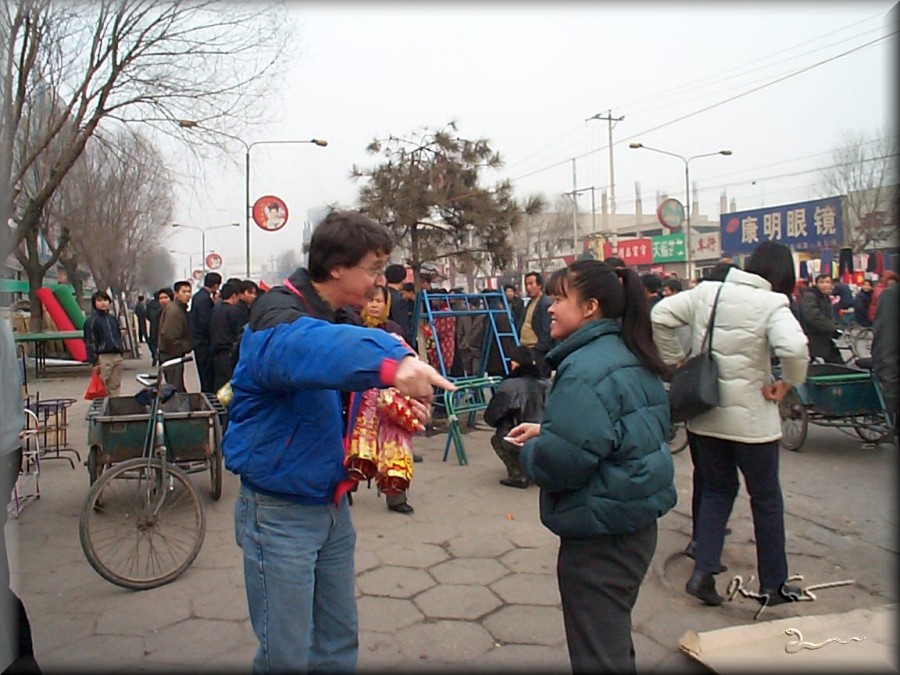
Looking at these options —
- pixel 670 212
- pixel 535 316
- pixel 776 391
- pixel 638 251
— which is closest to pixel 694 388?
pixel 776 391

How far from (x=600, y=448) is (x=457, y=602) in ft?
6.44

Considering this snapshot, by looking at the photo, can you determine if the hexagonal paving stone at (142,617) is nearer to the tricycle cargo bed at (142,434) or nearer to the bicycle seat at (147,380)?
the tricycle cargo bed at (142,434)

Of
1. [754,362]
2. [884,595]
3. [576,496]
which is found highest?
[754,362]

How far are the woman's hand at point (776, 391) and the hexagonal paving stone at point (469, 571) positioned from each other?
1.77m

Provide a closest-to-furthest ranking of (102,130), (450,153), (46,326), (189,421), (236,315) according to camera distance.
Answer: (189,421) → (236,315) → (450,153) → (102,130) → (46,326)

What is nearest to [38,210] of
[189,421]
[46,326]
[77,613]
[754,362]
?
[46,326]

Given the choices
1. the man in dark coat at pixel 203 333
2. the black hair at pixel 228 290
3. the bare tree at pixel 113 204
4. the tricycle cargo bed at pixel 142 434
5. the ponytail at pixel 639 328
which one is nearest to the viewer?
the ponytail at pixel 639 328

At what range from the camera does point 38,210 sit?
14391mm

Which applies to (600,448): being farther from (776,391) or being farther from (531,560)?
(531,560)

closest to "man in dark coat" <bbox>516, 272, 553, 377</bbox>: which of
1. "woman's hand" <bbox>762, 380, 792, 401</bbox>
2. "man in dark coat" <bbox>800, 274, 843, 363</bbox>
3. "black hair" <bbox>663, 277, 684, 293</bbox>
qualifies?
"black hair" <bbox>663, 277, 684, 293</bbox>

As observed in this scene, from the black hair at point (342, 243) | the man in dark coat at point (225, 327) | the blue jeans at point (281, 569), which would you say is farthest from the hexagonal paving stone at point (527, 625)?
the man in dark coat at point (225, 327)

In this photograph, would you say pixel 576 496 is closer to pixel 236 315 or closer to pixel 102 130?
pixel 236 315

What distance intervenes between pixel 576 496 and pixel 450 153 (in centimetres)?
1011

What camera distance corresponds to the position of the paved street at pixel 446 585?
3357 millimetres
